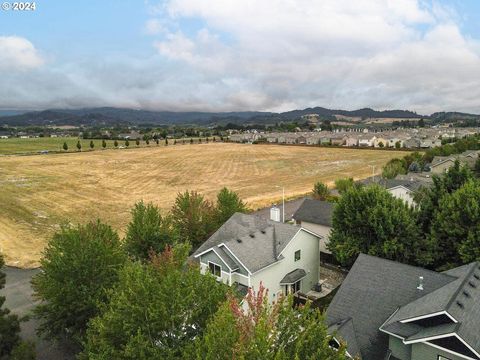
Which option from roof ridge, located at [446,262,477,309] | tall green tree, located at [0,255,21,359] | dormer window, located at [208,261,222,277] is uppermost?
roof ridge, located at [446,262,477,309]

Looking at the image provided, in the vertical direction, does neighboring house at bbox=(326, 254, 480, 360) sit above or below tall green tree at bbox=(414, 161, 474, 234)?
→ below

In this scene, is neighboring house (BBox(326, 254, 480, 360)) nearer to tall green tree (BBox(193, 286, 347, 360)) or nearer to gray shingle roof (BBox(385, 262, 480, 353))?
gray shingle roof (BBox(385, 262, 480, 353))

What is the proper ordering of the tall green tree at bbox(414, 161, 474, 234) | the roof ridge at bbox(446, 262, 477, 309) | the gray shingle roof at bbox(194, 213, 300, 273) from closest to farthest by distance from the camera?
the roof ridge at bbox(446, 262, 477, 309) → the gray shingle roof at bbox(194, 213, 300, 273) → the tall green tree at bbox(414, 161, 474, 234)

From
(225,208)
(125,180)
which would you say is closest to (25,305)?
(225,208)

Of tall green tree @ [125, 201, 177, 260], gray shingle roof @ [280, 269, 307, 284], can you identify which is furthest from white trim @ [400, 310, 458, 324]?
tall green tree @ [125, 201, 177, 260]

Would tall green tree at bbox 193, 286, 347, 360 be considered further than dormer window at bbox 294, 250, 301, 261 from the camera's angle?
No

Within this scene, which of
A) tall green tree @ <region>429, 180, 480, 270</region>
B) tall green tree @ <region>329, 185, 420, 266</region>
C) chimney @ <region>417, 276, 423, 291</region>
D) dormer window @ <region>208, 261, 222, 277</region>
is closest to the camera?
chimney @ <region>417, 276, 423, 291</region>
